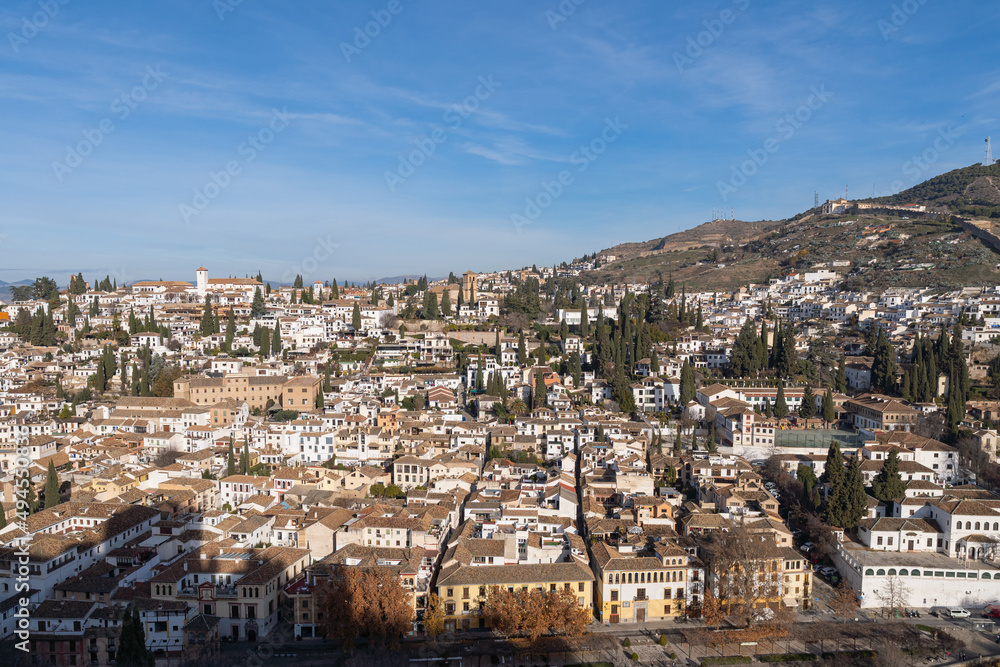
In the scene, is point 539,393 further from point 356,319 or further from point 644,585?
point 356,319

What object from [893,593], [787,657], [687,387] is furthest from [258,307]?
[893,593]

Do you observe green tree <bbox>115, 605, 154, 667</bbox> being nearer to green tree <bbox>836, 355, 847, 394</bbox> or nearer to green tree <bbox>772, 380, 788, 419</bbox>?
green tree <bbox>772, 380, 788, 419</bbox>

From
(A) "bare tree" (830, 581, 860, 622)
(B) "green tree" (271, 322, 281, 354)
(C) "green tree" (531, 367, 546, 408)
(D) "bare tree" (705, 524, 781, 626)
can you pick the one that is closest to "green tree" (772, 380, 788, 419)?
(C) "green tree" (531, 367, 546, 408)

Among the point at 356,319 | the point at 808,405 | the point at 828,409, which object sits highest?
the point at 356,319

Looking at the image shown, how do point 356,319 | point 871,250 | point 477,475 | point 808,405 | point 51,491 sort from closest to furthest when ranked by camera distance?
1. point 51,491
2. point 477,475
3. point 808,405
4. point 356,319
5. point 871,250

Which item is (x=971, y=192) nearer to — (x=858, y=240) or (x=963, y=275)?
(x=858, y=240)

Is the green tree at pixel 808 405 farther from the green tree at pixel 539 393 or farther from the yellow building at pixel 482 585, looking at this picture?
the yellow building at pixel 482 585

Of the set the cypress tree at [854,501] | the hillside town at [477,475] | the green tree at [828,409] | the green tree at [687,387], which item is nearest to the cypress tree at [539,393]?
the hillside town at [477,475]
